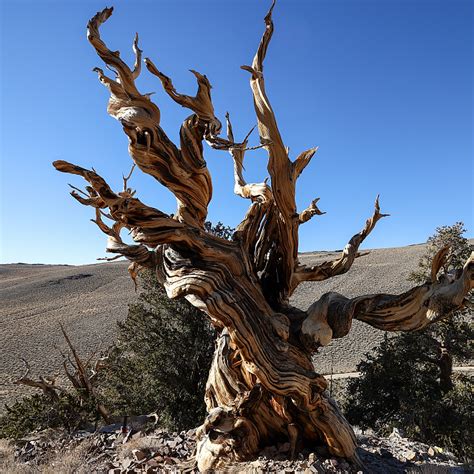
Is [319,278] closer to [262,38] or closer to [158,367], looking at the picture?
[262,38]

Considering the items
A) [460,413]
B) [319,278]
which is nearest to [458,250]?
[460,413]

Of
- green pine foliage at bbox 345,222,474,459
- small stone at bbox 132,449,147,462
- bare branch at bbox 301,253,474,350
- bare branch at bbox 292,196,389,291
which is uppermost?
bare branch at bbox 292,196,389,291

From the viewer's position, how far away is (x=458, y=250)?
9086 millimetres

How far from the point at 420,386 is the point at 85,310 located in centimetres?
2602

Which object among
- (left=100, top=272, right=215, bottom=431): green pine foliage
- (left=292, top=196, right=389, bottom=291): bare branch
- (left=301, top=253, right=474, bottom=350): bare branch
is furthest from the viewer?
(left=100, top=272, right=215, bottom=431): green pine foliage

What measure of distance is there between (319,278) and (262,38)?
280 cm

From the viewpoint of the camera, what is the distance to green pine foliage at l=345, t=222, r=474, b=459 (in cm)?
776

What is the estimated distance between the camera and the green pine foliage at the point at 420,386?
7.76 metres

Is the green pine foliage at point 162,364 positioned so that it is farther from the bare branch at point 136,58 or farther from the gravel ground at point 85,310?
the bare branch at point 136,58

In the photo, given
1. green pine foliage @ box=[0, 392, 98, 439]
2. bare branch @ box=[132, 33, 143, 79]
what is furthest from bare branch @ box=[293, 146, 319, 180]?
green pine foliage @ box=[0, 392, 98, 439]

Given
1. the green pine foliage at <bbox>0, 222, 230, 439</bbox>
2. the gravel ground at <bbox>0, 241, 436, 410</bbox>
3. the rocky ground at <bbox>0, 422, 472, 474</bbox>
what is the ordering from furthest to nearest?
the gravel ground at <bbox>0, 241, 436, 410</bbox>
the green pine foliage at <bbox>0, 222, 230, 439</bbox>
the rocky ground at <bbox>0, 422, 472, 474</bbox>

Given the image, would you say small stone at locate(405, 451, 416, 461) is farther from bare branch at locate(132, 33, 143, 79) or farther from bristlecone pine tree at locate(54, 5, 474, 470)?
bare branch at locate(132, 33, 143, 79)

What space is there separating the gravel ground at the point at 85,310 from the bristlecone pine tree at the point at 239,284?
760cm

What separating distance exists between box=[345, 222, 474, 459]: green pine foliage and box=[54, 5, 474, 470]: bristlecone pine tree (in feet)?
15.2
